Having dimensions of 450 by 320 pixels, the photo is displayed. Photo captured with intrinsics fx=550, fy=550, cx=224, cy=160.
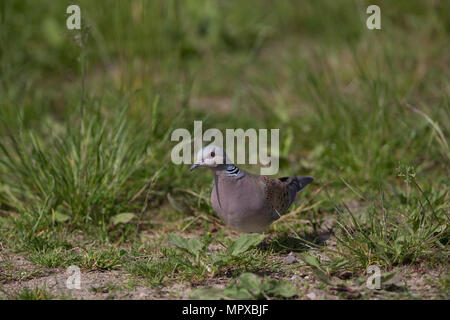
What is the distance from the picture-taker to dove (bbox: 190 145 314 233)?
328cm

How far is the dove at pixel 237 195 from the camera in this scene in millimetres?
3277

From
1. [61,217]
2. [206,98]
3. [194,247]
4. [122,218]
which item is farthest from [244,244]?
[206,98]

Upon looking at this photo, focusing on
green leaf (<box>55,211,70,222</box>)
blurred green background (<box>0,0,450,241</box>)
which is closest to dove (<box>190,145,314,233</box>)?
blurred green background (<box>0,0,450,241</box>)

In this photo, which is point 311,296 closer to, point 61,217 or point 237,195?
point 237,195

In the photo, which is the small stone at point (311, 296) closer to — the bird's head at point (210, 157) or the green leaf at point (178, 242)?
the green leaf at point (178, 242)

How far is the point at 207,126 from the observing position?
5.23 metres

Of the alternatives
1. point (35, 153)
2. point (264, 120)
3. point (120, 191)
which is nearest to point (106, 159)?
point (120, 191)

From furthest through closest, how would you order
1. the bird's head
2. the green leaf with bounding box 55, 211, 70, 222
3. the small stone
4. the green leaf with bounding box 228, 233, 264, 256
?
the green leaf with bounding box 55, 211, 70, 222 < the bird's head < the green leaf with bounding box 228, 233, 264, 256 < the small stone

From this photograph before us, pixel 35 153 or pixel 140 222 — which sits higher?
pixel 35 153

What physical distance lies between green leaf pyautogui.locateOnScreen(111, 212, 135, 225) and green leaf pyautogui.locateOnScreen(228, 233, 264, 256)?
1.00 meters

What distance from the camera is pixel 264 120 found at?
17.7 feet

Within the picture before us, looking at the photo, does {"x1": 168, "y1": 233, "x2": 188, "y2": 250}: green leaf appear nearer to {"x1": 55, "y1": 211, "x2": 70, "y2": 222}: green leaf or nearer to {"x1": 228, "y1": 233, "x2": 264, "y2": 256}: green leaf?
{"x1": 228, "y1": 233, "x2": 264, "y2": 256}: green leaf
